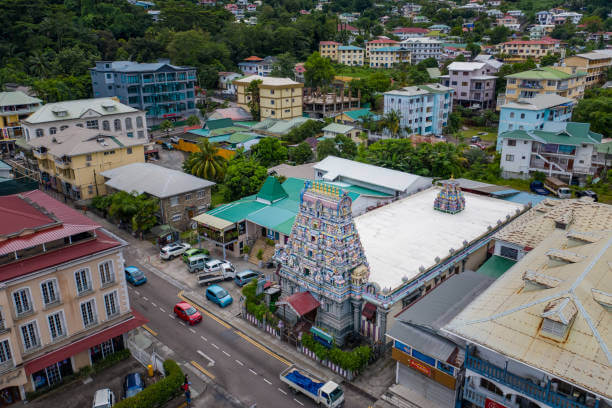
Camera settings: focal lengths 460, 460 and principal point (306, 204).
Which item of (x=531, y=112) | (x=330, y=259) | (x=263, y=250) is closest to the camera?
(x=330, y=259)

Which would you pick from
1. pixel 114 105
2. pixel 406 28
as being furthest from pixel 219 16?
pixel 114 105

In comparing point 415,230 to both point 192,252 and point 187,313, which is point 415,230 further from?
point 192,252

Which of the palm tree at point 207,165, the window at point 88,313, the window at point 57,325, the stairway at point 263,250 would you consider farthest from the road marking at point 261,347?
the palm tree at point 207,165

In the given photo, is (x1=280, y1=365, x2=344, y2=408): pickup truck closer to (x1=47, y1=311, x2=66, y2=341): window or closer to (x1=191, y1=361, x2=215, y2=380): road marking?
(x1=191, y1=361, x2=215, y2=380): road marking

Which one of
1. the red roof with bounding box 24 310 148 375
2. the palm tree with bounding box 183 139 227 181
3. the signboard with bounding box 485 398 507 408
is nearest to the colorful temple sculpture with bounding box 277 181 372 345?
the signboard with bounding box 485 398 507 408

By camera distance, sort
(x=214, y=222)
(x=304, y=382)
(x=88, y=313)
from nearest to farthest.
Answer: (x=304, y=382) → (x=88, y=313) → (x=214, y=222)

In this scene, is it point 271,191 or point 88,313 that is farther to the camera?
point 271,191

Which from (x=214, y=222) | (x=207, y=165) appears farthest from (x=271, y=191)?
(x=207, y=165)
